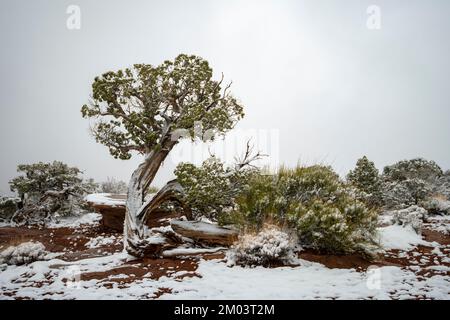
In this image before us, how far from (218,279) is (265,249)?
4.18 feet

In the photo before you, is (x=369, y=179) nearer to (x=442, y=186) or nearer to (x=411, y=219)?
(x=442, y=186)

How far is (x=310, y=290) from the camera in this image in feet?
16.8

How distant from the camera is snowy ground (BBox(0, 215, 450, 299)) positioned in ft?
16.6

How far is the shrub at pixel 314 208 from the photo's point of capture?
670 centimetres

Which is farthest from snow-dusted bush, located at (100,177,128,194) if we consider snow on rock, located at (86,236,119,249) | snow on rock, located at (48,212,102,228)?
snow on rock, located at (86,236,119,249)

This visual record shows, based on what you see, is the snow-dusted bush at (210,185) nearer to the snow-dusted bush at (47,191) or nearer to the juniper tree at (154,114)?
the juniper tree at (154,114)

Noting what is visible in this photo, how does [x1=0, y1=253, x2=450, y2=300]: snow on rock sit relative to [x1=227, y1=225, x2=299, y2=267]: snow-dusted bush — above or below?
below

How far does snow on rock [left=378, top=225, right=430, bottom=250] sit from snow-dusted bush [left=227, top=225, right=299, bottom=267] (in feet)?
11.3

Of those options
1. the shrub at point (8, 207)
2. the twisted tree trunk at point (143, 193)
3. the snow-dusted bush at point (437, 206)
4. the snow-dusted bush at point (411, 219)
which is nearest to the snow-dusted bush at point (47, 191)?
the shrub at point (8, 207)

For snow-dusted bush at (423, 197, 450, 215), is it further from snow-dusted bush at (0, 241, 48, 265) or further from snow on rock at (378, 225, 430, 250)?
snow-dusted bush at (0, 241, 48, 265)

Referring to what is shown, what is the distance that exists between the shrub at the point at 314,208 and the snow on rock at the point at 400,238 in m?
1.40

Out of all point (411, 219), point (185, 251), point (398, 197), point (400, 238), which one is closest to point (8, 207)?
point (185, 251)
